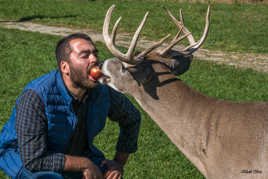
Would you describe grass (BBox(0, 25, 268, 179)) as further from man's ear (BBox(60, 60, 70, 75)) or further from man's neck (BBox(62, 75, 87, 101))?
man's ear (BBox(60, 60, 70, 75))

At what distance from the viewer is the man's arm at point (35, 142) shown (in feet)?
11.8

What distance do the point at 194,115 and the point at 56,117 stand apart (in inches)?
47.0

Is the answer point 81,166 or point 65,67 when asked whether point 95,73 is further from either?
point 81,166

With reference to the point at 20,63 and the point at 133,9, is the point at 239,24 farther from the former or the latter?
the point at 20,63

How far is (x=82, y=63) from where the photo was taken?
12.6ft

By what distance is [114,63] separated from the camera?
3955 mm

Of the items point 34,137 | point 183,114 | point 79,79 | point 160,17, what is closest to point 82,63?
point 79,79

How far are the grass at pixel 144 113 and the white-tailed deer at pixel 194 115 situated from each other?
1734 mm

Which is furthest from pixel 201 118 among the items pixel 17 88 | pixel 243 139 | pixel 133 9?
pixel 133 9

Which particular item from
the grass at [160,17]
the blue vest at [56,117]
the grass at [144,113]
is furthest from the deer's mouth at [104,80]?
the grass at [160,17]

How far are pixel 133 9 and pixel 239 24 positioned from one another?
17.9 feet

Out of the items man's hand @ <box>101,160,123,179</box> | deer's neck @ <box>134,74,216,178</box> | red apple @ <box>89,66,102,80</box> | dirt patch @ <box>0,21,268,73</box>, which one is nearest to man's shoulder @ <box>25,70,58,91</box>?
red apple @ <box>89,66,102,80</box>

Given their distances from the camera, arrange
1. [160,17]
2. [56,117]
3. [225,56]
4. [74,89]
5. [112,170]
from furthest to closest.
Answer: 1. [160,17]
2. [225,56]
3. [112,170]
4. [74,89]
5. [56,117]

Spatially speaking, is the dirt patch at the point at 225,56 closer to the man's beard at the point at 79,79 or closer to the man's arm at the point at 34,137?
the man's beard at the point at 79,79
